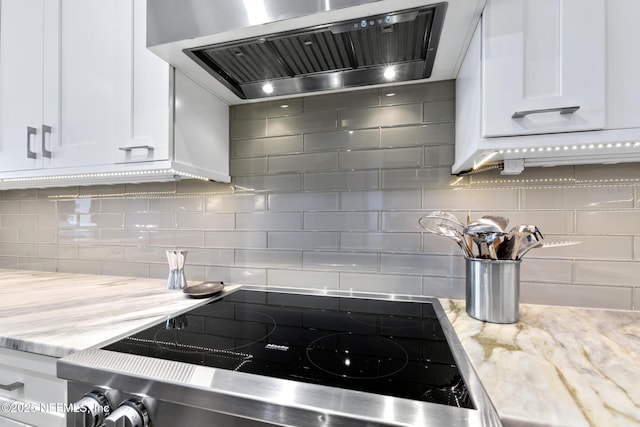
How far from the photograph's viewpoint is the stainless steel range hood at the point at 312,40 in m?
0.73

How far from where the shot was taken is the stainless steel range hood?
2.39ft

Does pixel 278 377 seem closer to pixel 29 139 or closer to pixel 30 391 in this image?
pixel 30 391

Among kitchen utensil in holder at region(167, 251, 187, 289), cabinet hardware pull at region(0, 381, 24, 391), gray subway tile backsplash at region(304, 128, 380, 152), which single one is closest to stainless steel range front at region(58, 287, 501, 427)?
cabinet hardware pull at region(0, 381, 24, 391)

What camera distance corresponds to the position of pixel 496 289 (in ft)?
2.64

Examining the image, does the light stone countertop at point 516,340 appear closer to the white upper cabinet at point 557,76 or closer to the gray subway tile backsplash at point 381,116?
the white upper cabinet at point 557,76

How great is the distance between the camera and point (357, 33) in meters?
0.80

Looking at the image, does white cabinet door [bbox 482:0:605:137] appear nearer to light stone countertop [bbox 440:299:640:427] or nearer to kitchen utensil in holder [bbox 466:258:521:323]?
kitchen utensil in holder [bbox 466:258:521:323]

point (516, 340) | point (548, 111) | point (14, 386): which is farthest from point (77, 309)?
point (548, 111)

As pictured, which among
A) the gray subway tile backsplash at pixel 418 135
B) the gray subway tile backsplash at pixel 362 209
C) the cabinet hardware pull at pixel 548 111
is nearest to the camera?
the cabinet hardware pull at pixel 548 111

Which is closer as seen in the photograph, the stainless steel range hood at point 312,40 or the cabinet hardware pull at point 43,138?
the stainless steel range hood at point 312,40

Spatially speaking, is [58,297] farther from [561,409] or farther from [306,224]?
[561,409]

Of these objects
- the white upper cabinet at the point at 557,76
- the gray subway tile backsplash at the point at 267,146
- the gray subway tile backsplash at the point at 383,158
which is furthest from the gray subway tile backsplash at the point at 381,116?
the white upper cabinet at the point at 557,76

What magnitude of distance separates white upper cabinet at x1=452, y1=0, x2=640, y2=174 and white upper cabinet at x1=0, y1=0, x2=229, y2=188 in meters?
0.98

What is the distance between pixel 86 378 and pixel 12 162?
113cm
